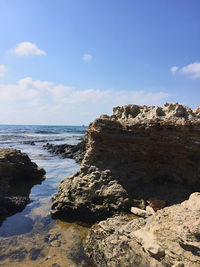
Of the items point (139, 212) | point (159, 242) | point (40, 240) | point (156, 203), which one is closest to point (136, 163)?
point (156, 203)

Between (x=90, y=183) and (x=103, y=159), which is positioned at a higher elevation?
(x=103, y=159)

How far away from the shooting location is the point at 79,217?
6883 mm

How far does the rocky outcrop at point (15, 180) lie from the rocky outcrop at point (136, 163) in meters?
1.88

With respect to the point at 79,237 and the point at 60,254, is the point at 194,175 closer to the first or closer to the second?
the point at 79,237

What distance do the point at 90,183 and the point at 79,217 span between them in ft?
4.18

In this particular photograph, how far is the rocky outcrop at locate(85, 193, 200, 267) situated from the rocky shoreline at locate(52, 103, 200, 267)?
11 centimetres

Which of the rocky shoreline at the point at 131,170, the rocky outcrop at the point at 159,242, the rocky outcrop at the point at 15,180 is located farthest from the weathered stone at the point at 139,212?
the rocky outcrop at the point at 15,180

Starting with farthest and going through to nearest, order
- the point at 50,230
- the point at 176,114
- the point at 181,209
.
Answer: the point at 176,114 < the point at 50,230 < the point at 181,209

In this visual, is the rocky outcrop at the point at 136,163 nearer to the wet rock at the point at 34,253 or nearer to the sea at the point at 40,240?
the sea at the point at 40,240

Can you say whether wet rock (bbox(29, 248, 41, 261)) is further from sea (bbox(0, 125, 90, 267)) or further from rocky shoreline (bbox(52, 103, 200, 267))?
rocky shoreline (bbox(52, 103, 200, 267))

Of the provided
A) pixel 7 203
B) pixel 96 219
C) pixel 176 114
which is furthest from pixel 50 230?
pixel 176 114

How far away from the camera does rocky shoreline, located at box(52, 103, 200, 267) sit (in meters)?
6.36

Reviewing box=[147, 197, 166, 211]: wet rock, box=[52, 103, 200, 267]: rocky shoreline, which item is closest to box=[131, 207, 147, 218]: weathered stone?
box=[52, 103, 200, 267]: rocky shoreline

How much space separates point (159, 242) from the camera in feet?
12.0
